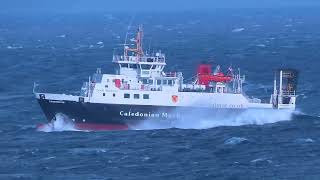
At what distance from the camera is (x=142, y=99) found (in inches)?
3622

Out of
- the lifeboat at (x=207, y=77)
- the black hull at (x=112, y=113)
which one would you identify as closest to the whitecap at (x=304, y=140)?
the lifeboat at (x=207, y=77)

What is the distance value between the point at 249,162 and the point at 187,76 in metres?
48.4

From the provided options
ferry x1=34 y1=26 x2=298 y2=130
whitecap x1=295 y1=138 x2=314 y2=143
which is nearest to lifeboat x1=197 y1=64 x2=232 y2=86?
ferry x1=34 y1=26 x2=298 y2=130

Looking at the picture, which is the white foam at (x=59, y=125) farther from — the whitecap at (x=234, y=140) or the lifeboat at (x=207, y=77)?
the whitecap at (x=234, y=140)

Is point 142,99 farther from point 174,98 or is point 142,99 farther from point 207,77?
point 207,77

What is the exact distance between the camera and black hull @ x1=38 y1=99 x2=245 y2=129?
3612 inches

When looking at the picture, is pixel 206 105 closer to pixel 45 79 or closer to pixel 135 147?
pixel 135 147

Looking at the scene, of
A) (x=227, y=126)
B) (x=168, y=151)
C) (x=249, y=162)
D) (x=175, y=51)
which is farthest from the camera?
(x=175, y=51)

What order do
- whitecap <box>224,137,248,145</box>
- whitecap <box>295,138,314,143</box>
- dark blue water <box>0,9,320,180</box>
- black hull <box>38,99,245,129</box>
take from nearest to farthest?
dark blue water <box>0,9,320,180</box>
whitecap <box>224,137,248,145</box>
whitecap <box>295,138,314,143</box>
black hull <box>38,99,245,129</box>

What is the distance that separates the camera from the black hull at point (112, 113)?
91.8 metres

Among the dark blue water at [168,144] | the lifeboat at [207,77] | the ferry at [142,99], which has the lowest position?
the dark blue water at [168,144]

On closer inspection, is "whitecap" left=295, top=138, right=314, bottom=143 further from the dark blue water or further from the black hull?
the black hull

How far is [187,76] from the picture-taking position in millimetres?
122125

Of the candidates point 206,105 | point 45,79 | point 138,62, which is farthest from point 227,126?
point 45,79
